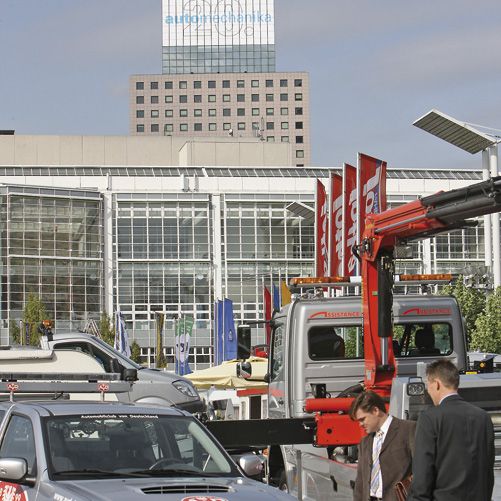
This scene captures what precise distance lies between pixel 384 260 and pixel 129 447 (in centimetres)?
565

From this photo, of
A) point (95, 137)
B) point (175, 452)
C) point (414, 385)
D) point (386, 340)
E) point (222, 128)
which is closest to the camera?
point (175, 452)

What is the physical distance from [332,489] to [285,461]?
8.08 ft

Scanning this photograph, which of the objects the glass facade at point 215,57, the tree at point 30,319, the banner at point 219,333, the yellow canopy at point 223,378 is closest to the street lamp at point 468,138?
the yellow canopy at point 223,378

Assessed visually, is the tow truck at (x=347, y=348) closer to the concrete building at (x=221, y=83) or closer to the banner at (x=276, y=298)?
the banner at (x=276, y=298)

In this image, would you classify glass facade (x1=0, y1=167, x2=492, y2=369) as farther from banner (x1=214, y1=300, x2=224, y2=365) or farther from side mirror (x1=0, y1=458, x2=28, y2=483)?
side mirror (x1=0, y1=458, x2=28, y2=483)

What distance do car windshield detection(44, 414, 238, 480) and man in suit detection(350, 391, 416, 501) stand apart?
106 cm

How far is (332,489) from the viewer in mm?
10828

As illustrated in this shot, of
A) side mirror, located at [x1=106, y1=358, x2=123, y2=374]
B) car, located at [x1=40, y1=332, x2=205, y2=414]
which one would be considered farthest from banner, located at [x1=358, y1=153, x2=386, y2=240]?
side mirror, located at [x1=106, y1=358, x2=123, y2=374]

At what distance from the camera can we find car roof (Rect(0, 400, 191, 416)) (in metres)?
9.01

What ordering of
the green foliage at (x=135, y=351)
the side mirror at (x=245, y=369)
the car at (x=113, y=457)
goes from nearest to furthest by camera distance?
the car at (x=113, y=457), the side mirror at (x=245, y=369), the green foliage at (x=135, y=351)

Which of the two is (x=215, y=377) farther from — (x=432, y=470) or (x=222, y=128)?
(x=222, y=128)

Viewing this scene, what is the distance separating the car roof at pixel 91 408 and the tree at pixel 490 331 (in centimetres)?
2691

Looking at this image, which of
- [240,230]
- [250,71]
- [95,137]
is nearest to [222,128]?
[250,71]

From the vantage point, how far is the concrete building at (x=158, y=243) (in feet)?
270
